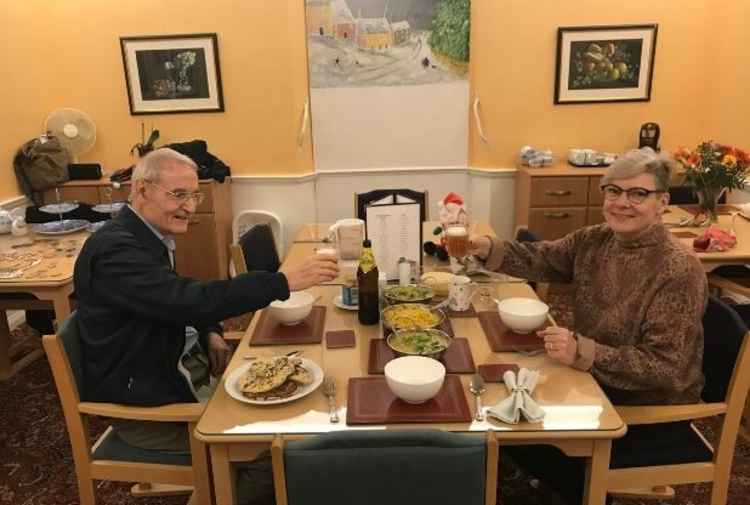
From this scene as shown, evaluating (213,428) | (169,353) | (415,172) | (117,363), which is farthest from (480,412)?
(415,172)

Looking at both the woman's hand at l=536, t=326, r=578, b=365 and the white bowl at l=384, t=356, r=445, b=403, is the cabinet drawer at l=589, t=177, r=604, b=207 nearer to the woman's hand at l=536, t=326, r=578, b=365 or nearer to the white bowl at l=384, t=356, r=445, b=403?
the woman's hand at l=536, t=326, r=578, b=365

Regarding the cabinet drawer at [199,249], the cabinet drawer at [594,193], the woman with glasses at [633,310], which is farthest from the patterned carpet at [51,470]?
the cabinet drawer at [594,193]

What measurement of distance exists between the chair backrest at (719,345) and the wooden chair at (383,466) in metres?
0.97

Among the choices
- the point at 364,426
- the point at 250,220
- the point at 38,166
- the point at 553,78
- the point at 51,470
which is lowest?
the point at 51,470

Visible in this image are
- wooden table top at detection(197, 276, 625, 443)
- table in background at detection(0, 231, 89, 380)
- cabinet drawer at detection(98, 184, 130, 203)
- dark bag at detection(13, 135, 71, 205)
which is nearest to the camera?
wooden table top at detection(197, 276, 625, 443)

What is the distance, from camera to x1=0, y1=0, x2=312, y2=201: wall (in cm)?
442

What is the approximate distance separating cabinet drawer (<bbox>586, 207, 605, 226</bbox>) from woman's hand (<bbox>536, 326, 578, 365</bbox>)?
282 centimetres

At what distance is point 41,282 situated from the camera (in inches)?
98.7

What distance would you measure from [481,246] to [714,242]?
130cm

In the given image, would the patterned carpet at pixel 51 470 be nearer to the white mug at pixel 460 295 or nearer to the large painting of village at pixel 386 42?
the white mug at pixel 460 295

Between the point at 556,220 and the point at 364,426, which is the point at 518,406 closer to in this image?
the point at 364,426

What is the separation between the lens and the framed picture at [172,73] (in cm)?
449

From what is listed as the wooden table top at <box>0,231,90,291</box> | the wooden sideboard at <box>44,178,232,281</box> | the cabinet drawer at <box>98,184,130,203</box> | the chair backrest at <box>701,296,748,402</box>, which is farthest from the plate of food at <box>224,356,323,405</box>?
the cabinet drawer at <box>98,184,130,203</box>

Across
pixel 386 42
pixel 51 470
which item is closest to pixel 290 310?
pixel 51 470
